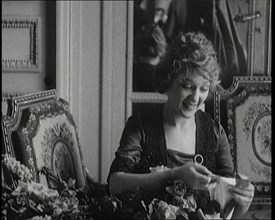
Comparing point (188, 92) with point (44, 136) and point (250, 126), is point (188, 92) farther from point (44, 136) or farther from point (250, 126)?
point (44, 136)

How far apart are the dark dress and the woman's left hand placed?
0.15ft

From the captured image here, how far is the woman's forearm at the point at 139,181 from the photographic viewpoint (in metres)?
1.35

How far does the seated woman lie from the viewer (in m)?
1.34

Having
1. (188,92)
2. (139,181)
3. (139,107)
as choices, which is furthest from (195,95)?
(139,181)

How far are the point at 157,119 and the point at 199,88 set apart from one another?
119 mm

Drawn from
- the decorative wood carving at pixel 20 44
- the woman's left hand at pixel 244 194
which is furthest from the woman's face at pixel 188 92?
the decorative wood carving at pixel 20 44

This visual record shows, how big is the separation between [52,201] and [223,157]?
405mm

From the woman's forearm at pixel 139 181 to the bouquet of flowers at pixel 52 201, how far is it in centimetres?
3

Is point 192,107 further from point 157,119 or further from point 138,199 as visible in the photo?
point 138,199

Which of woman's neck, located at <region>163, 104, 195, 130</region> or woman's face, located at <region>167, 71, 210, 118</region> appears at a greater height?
woman's face, located at <region>167, 71, 210, 118</region>

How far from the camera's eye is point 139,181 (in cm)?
135

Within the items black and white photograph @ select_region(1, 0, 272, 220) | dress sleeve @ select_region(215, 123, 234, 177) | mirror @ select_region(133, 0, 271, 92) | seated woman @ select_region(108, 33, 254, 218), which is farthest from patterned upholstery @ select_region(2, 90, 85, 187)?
dress sleeve @ select_region(215, 123, 234, 177)

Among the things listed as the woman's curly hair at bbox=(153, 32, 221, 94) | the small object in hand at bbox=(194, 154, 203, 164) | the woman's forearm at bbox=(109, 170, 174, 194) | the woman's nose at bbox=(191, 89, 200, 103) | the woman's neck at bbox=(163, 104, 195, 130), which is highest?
the woman's curly hair at bbox=(153, 32, 221, 94)

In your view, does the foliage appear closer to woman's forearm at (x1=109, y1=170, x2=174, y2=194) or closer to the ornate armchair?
woman's forearm at (x1=109, y1=170, x2=174, y2=194)
